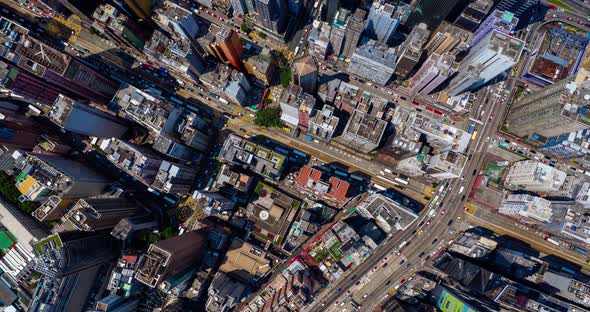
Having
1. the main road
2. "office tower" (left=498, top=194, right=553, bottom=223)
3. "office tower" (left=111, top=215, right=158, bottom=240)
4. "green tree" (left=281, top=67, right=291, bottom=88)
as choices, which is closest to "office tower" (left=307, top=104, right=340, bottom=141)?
"green tree" (left=281, top=67, right=291, bottom=88)

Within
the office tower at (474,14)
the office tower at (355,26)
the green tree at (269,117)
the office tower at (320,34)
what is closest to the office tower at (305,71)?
the office tower at (320,34)

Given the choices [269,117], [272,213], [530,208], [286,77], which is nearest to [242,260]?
[272,213]

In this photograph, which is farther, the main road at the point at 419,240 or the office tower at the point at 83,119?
the main road at the point at 419,240

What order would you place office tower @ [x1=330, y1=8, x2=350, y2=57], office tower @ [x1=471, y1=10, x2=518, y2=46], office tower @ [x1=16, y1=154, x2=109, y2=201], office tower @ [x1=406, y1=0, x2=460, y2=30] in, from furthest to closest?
office tower @ [x1=406, y1=0, x2=460, y2=30], office tower @ [x1=330, y1=8, x2=350, y2=57], office tower @ [x1=471, y1=10, x2=518, y2=46], office tower @ [x1=16, y1=154, x2=109, y2=201]

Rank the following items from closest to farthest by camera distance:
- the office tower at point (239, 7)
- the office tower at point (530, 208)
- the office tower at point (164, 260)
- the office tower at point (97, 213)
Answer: the office tower at point (164, 260) → the office tower at point (97, 213) → the office tower at point (530, 208) → the office tower at point (239, 7)

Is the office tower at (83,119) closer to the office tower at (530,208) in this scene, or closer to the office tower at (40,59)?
the office tower at (40,59)

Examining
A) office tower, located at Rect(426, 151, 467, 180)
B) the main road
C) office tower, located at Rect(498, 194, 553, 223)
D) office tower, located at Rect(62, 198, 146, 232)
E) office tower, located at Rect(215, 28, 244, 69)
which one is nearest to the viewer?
office tower, located at Rect(62, 198, 146, 232)

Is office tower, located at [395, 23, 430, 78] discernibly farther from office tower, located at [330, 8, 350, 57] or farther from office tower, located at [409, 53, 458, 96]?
office tower, located at [330, 8, 350, 57]
